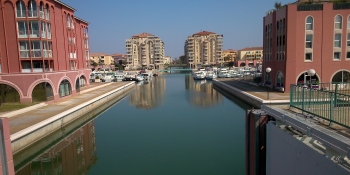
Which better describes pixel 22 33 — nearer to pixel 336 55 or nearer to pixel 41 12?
pixel 41 12

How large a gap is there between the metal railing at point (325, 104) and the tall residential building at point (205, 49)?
10882 cm

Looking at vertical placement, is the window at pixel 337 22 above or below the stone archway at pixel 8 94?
above

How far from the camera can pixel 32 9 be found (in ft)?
74.2

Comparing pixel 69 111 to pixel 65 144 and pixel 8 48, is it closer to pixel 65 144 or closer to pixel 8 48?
pixel 65 144

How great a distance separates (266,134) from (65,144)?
1231cm

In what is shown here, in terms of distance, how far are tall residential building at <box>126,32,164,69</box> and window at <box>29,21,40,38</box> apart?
305 ft

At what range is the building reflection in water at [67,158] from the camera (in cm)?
1230

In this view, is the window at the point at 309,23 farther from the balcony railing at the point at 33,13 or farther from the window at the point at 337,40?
the balcony railing at the point at 33,13

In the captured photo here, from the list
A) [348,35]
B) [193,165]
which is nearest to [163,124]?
[193,165]

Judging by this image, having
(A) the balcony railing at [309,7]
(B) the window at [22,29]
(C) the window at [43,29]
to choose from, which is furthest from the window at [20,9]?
(A) the balcony railing at [309,7]

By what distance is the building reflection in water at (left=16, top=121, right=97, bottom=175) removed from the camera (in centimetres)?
1230

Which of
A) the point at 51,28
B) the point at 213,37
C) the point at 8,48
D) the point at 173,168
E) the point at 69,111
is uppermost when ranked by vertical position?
the point at 213,37

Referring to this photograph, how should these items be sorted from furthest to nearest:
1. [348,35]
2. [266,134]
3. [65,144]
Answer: [348,35] → [65,144] → [266,134]

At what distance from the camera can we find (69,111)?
782 inches
